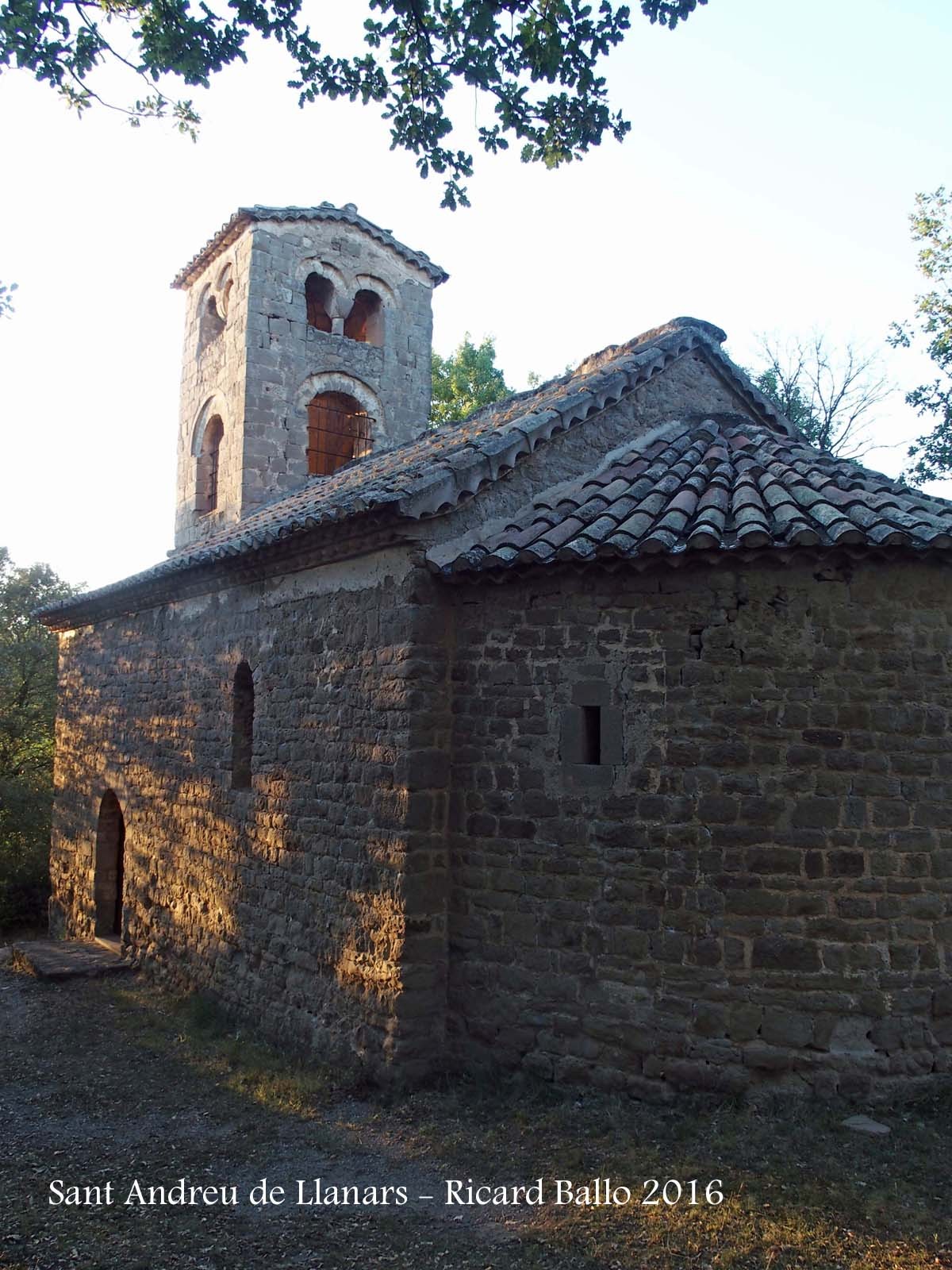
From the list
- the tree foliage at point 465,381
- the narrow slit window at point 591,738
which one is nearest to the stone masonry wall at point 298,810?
the narrow slit window at point 591,738

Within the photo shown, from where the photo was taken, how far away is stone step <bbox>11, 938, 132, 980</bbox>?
10.3 meters

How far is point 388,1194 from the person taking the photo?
505 cm

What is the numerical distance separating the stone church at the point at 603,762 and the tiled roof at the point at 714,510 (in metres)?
0.03

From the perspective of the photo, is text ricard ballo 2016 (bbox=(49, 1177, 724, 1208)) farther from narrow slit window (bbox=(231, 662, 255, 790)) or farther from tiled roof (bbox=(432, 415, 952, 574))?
narrow slit window (bbox=(231, 662, 255, 790))

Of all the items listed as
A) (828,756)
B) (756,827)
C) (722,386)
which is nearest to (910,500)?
(828,756)

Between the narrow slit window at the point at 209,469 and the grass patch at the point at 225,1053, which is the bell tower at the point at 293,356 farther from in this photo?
the grass patch at the point at 225,1053

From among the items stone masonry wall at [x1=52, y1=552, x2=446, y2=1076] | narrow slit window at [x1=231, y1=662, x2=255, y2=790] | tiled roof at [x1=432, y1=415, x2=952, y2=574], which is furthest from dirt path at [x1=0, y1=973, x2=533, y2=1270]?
tiled roof at [x1=432, y1=415, x2=952, y2=574]

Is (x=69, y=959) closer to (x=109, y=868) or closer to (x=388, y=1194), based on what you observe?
(x=109, y=868)

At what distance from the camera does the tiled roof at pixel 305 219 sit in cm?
1308

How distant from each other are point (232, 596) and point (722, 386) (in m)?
5.24

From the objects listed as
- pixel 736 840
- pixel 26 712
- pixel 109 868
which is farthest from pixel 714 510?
pixel 26 712

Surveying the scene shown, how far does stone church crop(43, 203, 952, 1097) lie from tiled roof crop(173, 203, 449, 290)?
6.43 metres

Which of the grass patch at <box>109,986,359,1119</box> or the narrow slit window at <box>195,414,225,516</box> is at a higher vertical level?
the narrow slit window at <box>195,414,225,516</box>

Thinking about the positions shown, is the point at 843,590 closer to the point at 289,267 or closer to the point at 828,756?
the point at 828,756
